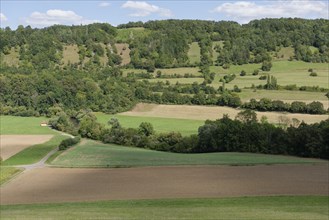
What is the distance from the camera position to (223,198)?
34438 mm

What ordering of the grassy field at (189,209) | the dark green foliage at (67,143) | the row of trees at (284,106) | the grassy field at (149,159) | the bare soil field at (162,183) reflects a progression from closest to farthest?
the grassy field at (189,209) → the bare soil field at (162,183) → the grassy field at (149,159) → the dark green foliage at (67,143) → the row of trees at (284,106)

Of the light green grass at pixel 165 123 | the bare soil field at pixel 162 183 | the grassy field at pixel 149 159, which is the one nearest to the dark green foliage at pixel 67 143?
the grassy field at pixel 149 159

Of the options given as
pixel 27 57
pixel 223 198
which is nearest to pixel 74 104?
pixel 27 57

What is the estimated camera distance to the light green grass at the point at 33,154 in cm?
5769

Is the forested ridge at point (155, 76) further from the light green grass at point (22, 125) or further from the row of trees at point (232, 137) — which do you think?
the light green grass at point (22, 125)

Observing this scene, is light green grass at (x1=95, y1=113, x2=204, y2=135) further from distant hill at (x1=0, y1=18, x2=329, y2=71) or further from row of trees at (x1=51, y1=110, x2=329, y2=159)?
distant hill at (x1=0, y1=18, x2=329, y2=71)

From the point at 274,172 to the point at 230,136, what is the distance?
1747 centimetres

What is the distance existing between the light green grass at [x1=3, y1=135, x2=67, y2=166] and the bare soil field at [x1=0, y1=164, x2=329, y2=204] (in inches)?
327

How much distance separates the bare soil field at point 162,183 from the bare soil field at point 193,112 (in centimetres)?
3801

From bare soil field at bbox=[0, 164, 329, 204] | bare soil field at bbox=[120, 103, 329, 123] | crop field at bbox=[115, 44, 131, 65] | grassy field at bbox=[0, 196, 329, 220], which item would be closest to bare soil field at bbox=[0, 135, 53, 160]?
bare soil field at bbox=[0, 164, 329, 204]

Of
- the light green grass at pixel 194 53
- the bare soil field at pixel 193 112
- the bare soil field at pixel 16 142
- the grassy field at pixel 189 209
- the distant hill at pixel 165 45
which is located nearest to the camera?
the grassy field at pixel 189 209

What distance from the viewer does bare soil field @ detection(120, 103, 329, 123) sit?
3354 inches

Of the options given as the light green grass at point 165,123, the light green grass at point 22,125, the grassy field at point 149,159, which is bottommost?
the light green grass at point 22,125

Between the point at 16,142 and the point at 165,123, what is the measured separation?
26.9m
